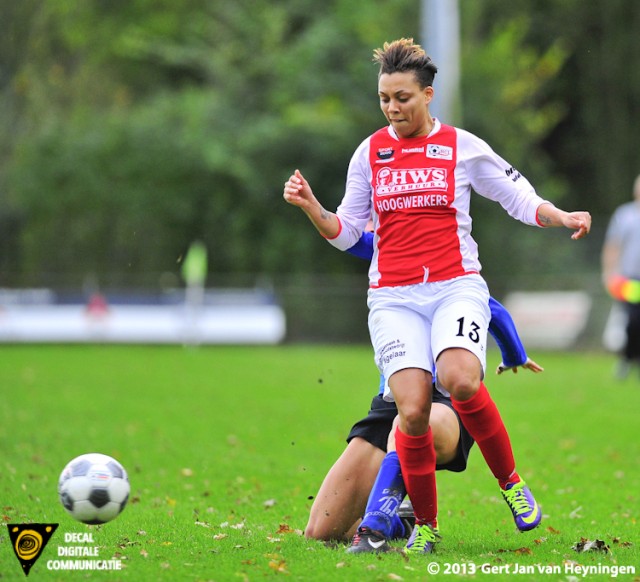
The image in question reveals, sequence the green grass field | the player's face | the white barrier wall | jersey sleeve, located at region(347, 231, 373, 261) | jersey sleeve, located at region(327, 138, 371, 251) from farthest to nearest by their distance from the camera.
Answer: the white barrier wall
jersey sleeve, located at region(347, 231, 373, 261)
jersey sleeve, located at region(327, 138, 371, 251)
the player's face
the green grass field

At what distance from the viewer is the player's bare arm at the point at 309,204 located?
555 centimetres

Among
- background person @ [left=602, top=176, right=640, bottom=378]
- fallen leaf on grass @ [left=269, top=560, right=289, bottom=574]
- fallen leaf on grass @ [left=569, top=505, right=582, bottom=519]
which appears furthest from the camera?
background person @ [left=602, top=176, right=640, bottom=378]

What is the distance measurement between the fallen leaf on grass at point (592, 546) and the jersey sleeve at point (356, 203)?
73.2 inches

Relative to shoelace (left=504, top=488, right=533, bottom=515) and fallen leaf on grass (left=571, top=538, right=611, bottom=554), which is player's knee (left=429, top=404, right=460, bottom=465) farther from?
fallen leaf on grass (left=571, top=538, right=611, bottom=554)

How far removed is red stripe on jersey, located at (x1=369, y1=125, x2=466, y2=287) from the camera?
5.50 m

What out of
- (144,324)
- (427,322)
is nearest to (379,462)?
(427,322)

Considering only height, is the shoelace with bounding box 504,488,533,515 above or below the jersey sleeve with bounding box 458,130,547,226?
below

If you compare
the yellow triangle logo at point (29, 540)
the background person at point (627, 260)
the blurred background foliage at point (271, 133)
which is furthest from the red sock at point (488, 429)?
the blurred background foliage at point (271, 133)

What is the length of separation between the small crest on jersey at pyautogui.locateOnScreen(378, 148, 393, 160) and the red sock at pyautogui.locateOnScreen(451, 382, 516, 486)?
3.91 feet

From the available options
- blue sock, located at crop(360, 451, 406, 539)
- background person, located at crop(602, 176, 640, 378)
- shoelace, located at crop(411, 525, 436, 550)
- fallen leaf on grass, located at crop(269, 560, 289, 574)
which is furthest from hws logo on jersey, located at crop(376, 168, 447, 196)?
background person, located at crop(602, 176, 640, 378)

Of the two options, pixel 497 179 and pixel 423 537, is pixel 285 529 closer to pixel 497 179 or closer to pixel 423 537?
pixel 423 537

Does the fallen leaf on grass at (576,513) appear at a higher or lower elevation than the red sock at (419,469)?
lower

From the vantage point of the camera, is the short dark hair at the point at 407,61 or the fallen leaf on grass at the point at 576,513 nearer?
the short dark hair at the point at 407,61

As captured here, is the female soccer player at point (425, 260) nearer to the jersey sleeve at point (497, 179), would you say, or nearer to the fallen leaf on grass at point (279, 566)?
the jersey sleeve at point (497, 179)
